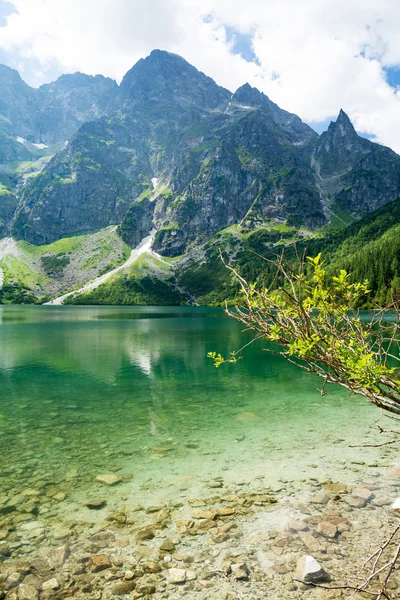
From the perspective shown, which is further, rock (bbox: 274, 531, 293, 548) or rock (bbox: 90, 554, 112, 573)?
rock (bbox: 274, 531, 293, 548)

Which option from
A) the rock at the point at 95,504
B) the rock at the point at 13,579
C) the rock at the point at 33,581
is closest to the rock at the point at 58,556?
the rock at the point at 33,581

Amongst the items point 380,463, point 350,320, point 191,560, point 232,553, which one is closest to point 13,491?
point 191,560

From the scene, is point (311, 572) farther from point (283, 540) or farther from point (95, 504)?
point (95, 504)

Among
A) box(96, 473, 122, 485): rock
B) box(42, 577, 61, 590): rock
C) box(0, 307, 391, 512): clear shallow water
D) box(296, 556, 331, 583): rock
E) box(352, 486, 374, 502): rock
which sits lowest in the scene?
box(0, 307, 391, 512): clear shallow water

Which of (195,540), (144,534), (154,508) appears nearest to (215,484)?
(154,508)

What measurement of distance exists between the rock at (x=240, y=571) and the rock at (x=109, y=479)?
7492 mm

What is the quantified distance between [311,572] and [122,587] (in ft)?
16.3

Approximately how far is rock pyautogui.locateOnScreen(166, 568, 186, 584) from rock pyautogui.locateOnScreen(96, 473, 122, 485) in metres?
6.65

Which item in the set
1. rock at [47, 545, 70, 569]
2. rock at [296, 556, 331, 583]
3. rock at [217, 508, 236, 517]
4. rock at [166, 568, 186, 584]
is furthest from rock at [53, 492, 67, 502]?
rock at [296, 556, 331, 583]

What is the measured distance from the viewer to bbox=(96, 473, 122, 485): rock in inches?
604

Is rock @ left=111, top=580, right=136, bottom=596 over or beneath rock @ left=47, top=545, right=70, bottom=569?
over

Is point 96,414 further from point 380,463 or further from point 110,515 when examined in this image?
point 380,463

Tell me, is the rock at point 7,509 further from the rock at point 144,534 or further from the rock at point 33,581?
the rock at point 144,534

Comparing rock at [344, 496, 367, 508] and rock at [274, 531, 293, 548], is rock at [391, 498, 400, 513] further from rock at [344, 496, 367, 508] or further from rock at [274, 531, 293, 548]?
rock at [274, 531, 293, 548]
